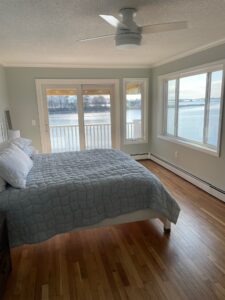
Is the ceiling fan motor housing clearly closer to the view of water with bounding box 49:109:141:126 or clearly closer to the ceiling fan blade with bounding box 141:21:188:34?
the ceiling fan blade with bounding box 141:21:188:34

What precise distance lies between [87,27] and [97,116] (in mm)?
2852

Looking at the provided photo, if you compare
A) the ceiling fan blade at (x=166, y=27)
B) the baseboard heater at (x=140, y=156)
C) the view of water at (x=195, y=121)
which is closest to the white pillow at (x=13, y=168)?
the ceiling fan blade at (x=166, y=27)

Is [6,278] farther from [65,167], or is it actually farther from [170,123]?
[170,123]

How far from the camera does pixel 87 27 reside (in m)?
2.40

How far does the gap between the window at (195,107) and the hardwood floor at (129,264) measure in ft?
4.60

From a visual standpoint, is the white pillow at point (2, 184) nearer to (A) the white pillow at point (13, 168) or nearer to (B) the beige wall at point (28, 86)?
(A) the white pillow at point (13, 168)

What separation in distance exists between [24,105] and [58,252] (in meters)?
3.41

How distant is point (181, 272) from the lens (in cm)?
196

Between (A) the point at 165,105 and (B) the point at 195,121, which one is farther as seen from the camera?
(A) the point at 165,105

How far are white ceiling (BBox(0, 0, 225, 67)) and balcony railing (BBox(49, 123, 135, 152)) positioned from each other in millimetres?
1660

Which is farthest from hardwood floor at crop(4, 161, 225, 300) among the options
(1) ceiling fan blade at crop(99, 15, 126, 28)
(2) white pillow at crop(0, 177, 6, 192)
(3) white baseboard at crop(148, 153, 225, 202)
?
(1) ceiling fan blade at crop(99, 15, 126, 28)

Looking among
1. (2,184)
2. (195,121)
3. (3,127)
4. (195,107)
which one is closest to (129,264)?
(2,184)

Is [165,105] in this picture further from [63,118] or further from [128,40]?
[128,40]

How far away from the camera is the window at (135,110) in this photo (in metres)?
5.26
